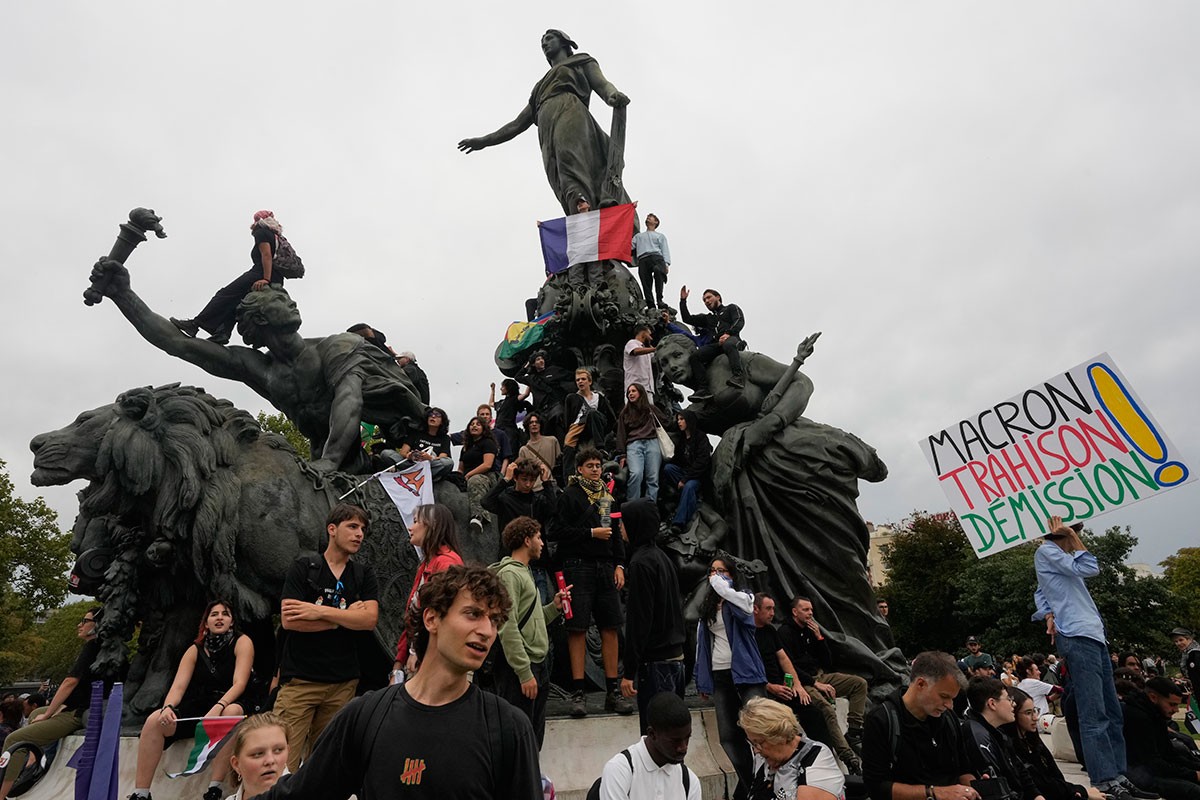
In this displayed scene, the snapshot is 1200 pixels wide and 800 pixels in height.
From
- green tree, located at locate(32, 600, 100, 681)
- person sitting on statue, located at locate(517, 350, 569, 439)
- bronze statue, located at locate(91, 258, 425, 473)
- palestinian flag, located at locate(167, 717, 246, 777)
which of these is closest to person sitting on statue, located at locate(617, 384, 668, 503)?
person sitting on statue, located at locate(517, 350, 569, 439)

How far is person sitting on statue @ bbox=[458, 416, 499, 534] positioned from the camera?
7.89 metres

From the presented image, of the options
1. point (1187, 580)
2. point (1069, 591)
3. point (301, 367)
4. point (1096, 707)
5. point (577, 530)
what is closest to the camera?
point (1096, 707)

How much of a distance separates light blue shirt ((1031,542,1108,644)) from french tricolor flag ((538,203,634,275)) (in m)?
7.61

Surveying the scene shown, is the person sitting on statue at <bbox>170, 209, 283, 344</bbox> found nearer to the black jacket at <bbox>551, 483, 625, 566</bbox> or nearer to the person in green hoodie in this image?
the black jacket at <bbox>551, 483, 625, 566</bbox>

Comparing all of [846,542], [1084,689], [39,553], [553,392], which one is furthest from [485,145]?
[39,553]

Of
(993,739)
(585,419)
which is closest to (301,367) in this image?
(585,419)

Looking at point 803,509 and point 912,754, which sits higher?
point 803,509

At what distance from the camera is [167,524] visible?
5.88 meters

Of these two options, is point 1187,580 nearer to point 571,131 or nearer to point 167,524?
point 571,131

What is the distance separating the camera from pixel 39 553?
33188 mm

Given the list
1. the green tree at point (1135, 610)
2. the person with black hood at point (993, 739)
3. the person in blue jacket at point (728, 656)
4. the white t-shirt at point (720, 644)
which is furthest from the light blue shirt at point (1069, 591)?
the green tree at point (1135, 610)

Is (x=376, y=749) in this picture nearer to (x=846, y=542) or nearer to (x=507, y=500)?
(x=507, y=500)

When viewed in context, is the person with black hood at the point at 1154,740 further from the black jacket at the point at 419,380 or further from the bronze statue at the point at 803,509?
the black jacket at the point at 419,380

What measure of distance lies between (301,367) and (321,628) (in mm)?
4547
